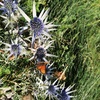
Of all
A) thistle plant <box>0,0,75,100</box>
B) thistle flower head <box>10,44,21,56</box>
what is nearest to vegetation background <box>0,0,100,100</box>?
thistle plant <box>0,0,75,100</box>

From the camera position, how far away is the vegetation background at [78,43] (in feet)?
6.36

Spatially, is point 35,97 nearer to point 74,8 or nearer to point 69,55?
point 69,55

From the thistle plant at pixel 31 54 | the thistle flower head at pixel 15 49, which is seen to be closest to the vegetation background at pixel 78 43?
the thistle plant at pixel 31 54

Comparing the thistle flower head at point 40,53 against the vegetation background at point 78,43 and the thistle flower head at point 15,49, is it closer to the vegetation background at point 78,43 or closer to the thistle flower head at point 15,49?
the thistle flower head at point 15,49

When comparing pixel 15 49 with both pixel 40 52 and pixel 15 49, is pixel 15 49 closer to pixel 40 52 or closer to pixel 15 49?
pixel 15 49

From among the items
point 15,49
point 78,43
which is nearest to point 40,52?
point 15,49

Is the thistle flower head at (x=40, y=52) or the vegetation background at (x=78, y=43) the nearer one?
the thistle flower head at (x=40, y=52)

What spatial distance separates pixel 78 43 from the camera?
2033mm

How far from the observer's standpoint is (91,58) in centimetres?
199

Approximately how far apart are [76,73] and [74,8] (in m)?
0.41

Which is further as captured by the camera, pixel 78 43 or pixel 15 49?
pixel 78 43

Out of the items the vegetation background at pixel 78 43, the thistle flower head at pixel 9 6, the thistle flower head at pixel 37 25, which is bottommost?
the vegetation background at pixel 78 43

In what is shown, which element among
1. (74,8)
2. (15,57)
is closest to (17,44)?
(15,57)

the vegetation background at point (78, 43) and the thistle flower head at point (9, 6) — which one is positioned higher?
the thistle flower head at point (9, 6)
